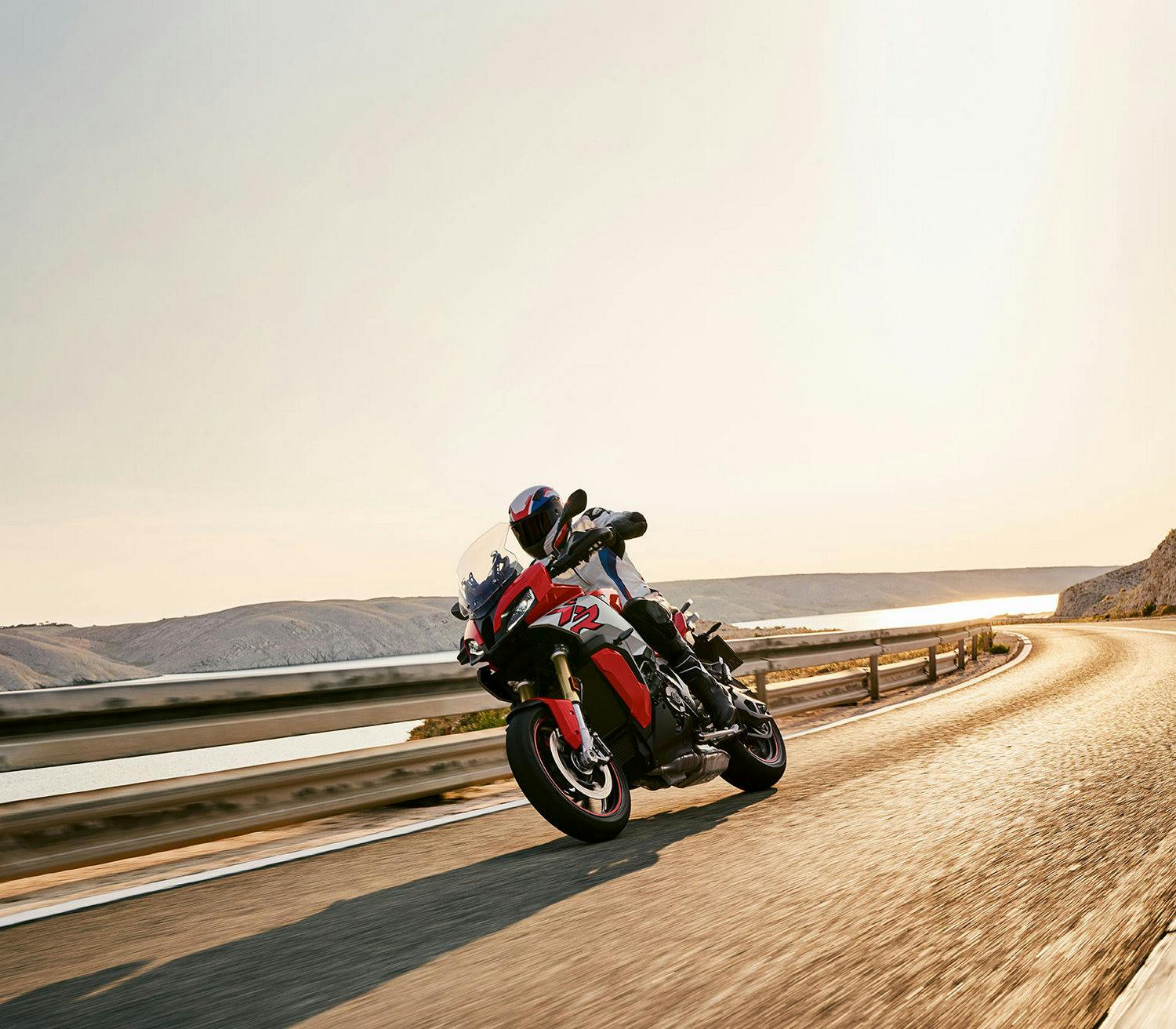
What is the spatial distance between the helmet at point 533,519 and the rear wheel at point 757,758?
172cm

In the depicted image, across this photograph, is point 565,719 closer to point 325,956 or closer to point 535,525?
point 535,525

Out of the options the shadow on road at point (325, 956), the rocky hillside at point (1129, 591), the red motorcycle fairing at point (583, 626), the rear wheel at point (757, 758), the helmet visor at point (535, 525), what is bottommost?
the rocky hillside at point (1129, 591)

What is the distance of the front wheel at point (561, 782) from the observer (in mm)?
4297

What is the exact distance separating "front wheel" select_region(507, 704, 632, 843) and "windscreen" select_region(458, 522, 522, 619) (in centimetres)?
64

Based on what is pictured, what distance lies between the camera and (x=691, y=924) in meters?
3.11

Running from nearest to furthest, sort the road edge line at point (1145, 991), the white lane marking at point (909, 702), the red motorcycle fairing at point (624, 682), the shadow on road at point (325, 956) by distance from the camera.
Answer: the road edge line at point (1145, 991) < the shadow on road at point (325, 956) < the red motorcycle fairing at point (624, 682) < the white lane marking at point (909, 702)

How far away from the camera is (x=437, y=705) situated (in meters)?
6.42

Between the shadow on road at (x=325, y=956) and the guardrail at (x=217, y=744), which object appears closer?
the shadow on road at (x=325, y=956)

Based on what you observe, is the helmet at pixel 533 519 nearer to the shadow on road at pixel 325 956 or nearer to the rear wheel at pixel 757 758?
the shadow on road at pixel 325 956

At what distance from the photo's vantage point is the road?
7.97 feet

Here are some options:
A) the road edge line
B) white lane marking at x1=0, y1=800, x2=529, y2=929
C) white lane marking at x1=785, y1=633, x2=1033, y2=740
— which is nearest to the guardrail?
white lane marking at x1=0, y1=800, x2=529, y2=929

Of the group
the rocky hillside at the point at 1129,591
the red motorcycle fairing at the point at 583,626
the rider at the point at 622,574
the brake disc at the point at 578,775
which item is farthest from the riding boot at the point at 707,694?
the rocky hillside at the point at 1129,591

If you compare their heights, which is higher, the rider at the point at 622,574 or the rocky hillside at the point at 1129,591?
the rider at the point at 622,574

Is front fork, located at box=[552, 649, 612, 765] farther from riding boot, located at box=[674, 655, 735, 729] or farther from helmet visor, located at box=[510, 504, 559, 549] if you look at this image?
riding boot, located at box=[674, 655, 735, 729]
